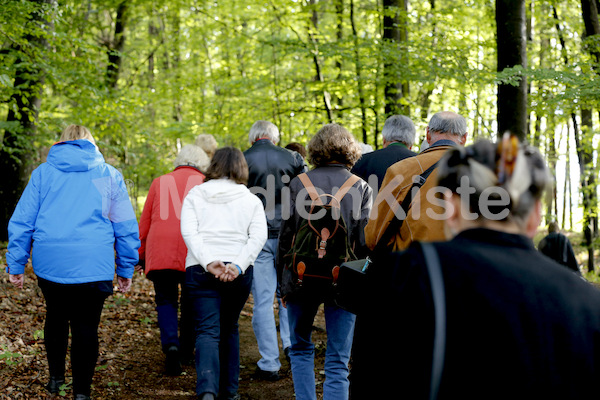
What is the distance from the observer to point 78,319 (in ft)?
14.1

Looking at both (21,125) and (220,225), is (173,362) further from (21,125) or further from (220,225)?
(21,125)

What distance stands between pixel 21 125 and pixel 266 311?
20.9 ft

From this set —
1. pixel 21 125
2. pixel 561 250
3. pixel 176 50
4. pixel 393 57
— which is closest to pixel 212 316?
pixel 561 250

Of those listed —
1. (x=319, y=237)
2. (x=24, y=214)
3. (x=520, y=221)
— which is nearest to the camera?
(x=520, y=221)

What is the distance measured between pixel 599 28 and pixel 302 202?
9.29 m

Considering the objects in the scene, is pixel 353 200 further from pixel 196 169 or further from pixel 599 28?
pixel 599 28

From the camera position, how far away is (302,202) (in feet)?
13.4

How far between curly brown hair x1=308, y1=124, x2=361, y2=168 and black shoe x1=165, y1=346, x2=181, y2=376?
258 centimetres

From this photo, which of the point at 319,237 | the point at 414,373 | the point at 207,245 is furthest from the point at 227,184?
the point at 414,373

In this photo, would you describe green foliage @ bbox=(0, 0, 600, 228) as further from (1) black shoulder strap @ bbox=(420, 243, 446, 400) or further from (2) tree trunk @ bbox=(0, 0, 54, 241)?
(1) black shoulder strap @ bbox=(420, 243, 446, 400)

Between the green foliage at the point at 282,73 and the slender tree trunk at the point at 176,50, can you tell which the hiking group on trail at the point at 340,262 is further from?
the slender tree trunk at the point at 176,50

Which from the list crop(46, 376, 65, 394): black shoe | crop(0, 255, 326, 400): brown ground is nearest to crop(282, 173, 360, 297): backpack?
crop(0, 255, 326, 400): brown ground

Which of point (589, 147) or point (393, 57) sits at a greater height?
point (393, 57)

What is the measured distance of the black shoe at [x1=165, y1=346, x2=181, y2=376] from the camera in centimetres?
548
